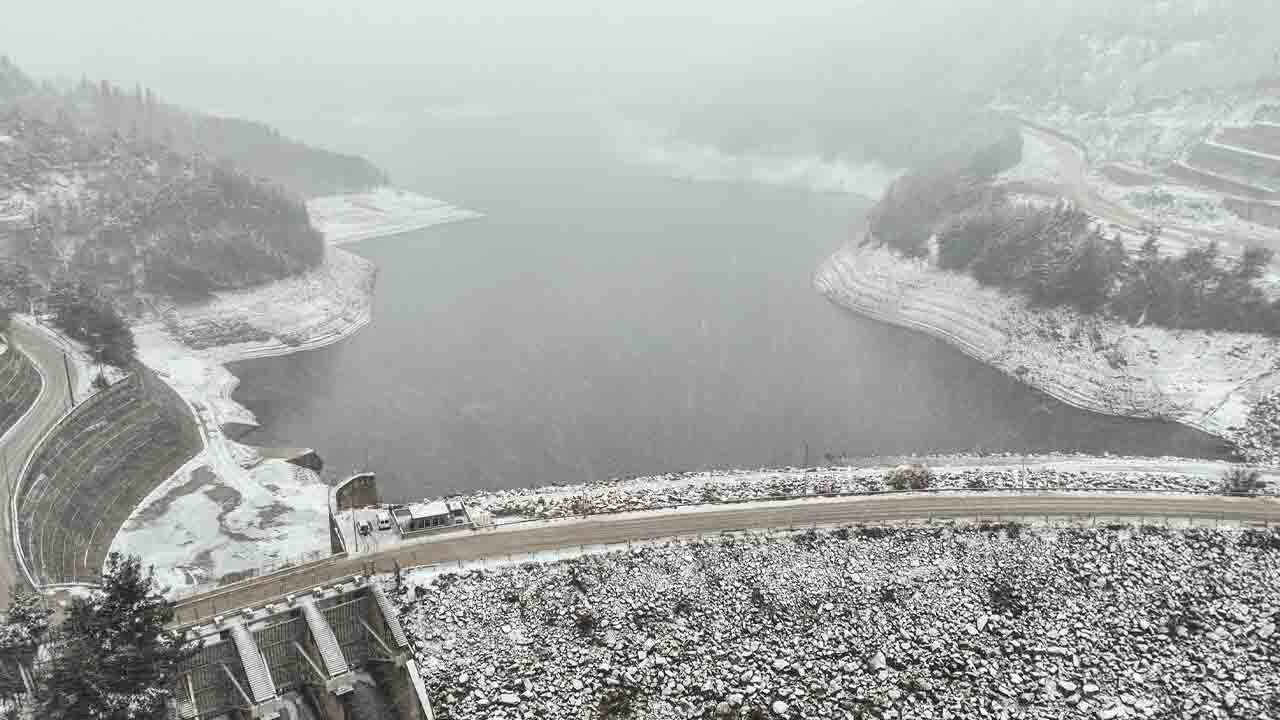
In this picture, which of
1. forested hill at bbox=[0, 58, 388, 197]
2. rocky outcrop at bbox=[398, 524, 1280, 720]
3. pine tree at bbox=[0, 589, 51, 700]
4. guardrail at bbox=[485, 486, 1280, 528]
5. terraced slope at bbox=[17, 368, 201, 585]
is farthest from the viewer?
forested hill at bbox=[0, 58, 388, 197]

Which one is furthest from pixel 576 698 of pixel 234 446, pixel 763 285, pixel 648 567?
pixel 763 285

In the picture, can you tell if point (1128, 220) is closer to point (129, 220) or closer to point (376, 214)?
point (376, 214)

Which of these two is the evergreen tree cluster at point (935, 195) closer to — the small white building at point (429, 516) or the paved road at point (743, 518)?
the paved road at point (743, 518)

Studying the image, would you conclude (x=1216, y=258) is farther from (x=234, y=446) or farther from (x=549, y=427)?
(x=234, y=446)

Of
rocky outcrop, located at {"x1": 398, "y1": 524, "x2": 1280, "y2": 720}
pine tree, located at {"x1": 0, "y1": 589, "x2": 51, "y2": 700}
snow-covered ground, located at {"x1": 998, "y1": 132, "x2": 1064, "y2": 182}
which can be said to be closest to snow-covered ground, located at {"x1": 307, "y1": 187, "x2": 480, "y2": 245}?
snow-covered ground, located at {"x1": 998, "y1": 132, "x2": 1064, "y2": 182}

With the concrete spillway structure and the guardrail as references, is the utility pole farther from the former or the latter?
the guardrail

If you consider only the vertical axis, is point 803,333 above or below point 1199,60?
below

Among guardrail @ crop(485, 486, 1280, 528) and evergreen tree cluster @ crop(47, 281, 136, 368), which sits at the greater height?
evergreen tree cluster @ crop(47, 281, 136, 368)
